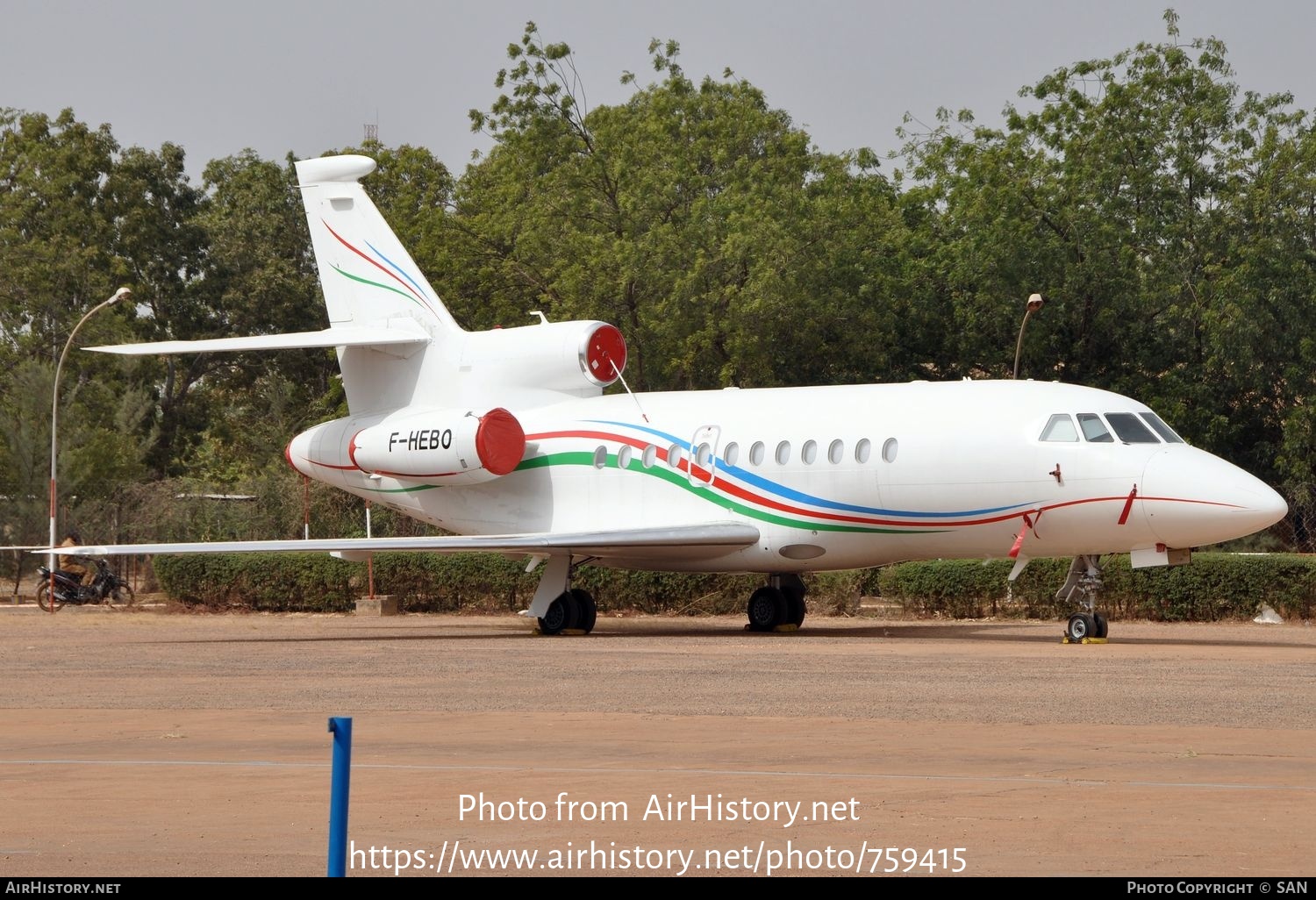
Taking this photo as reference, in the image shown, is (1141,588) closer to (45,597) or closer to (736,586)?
(736,586)

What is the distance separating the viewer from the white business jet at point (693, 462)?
2294 centimetres

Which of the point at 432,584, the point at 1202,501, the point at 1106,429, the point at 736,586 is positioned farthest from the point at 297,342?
the point at 1202,501

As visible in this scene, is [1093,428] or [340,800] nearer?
[340,800]

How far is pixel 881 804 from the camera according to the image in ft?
30.9

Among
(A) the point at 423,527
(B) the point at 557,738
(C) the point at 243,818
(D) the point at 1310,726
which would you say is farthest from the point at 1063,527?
(A) the point at 423,527

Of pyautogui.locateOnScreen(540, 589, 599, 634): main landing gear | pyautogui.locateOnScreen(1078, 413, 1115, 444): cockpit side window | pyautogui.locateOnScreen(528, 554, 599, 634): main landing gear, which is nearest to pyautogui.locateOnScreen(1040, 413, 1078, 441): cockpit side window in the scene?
pyautogui.locateOnScreen(1078, 413, 1115, 444): cockpit side window

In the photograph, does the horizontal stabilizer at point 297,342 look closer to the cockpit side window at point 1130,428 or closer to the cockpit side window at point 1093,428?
the cockpit side window at point 1093,428

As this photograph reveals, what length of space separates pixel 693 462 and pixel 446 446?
13.4 ft

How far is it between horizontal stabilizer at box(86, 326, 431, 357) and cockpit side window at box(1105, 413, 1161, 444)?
1168 cm

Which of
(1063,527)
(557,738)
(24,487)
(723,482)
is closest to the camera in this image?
(557,738)

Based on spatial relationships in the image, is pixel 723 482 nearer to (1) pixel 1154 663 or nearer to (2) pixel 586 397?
(2) pixel 586 397

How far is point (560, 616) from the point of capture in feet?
88.1

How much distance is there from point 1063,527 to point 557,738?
1208 cm

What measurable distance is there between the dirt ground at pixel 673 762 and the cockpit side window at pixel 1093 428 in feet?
9.30
